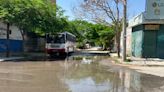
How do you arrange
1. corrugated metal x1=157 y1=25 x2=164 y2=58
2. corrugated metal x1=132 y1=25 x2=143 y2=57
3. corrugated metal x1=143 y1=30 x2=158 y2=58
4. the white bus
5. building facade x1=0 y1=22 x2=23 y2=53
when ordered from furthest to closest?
the white bus → building facade x1=0 y1=22 x2=23 y2=53 → corrugated metal x1=132 y1=25 x2=143 y2=57 → corrugated metal x1=143 y1=30 x2=158 y2=58 → corrugated metal x1=157 y1=25 x2=164 y2=58

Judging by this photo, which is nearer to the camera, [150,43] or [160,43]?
[160,43]

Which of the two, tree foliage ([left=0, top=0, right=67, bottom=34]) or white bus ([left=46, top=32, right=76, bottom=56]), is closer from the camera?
tree foliage ([left=0, top=0, right=67, bottom=34])

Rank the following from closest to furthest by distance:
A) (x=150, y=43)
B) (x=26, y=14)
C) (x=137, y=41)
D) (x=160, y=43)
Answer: (x=160, y=43) → (x=150, y=43) → (x=26, y=14) → (x=137, y=41)

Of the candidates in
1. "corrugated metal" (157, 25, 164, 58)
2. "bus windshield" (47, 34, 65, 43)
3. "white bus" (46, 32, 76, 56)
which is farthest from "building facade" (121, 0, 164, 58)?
"bus windshield" (47, 34, 65, 43)

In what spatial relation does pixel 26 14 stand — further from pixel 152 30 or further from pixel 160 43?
pixel 160 43

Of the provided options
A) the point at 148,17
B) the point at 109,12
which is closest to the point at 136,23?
the point at 148,17

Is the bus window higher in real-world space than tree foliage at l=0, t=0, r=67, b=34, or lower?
lower

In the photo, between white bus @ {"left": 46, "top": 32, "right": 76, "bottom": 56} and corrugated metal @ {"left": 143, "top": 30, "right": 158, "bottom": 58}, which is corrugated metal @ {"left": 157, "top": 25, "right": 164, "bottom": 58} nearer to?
corrugated metal @ {"left": 143, "top": 30, "right": 158, "bottom": 58}

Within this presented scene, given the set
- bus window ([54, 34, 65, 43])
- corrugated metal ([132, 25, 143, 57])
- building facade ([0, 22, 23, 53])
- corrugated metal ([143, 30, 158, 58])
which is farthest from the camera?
bus window ([54, 34, 65, 43])

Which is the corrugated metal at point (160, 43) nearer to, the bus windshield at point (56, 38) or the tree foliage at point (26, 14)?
the bus windshield at point (56, 38)

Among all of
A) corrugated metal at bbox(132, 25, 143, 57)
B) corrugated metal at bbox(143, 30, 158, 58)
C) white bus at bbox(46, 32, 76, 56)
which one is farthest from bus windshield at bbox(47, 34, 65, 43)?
corrugated metal at bbox(143, 30, 158, 58)

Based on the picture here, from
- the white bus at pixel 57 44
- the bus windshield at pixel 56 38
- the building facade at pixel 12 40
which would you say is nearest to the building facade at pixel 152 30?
the white bus at pixel 57 44

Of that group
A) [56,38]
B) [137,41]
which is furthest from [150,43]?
[56,38]

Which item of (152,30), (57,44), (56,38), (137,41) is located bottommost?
(57,44)
